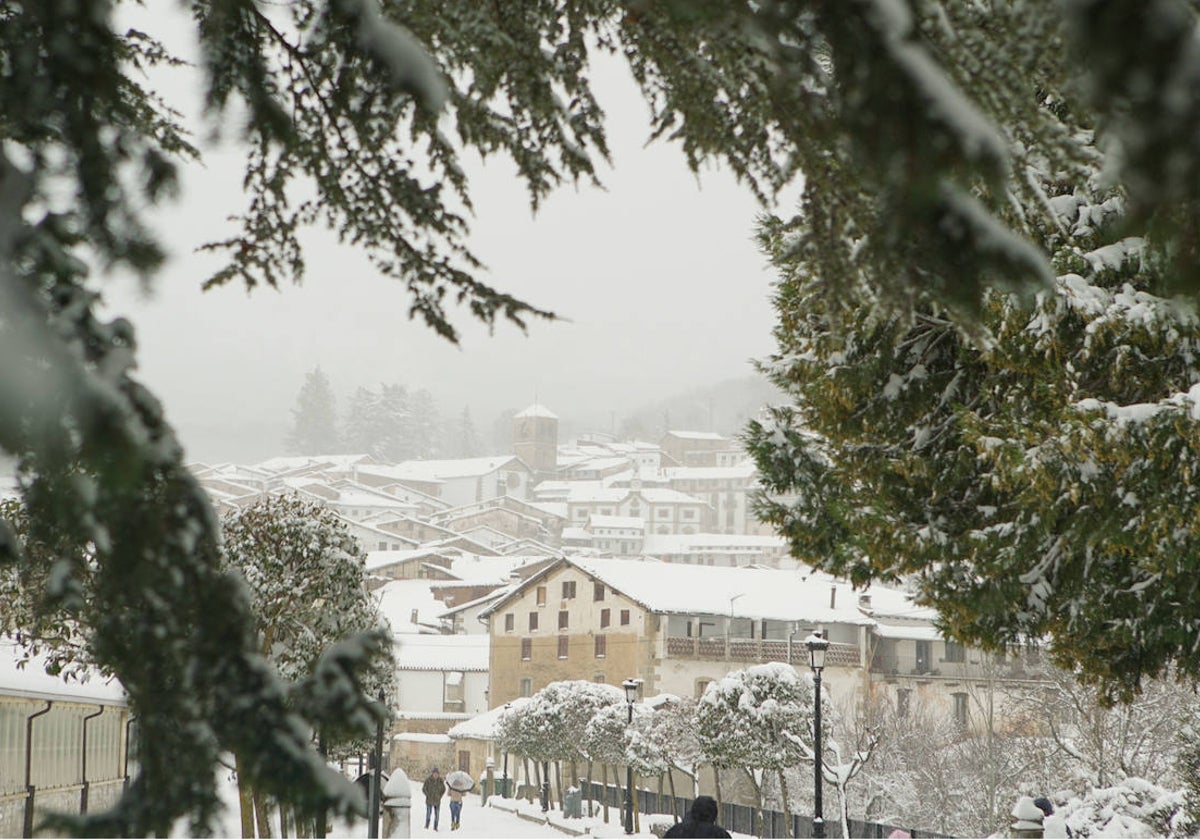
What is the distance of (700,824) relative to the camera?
27.2 feet

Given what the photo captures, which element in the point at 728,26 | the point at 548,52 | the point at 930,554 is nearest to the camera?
the point at 728,26

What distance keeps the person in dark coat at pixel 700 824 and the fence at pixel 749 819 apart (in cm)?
1138

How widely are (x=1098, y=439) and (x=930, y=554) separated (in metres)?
1.95

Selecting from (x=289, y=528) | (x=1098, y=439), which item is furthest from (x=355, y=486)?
(x=1098, y=439)

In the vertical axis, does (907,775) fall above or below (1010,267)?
below

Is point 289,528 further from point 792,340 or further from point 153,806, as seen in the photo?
point 153,806

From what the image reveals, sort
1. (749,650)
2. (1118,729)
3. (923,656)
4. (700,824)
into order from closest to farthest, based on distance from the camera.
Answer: (700,824) → (1118,729) → (749,650) → (923,656)

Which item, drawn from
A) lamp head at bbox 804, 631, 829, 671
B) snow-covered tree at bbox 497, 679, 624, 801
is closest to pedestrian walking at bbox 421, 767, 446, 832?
snow-covered tree at bbox 497, 679, 624, 801

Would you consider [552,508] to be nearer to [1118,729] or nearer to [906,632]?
[906,632]

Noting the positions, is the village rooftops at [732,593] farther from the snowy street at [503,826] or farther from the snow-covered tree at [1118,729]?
the snow-covered tree at [1118,729]

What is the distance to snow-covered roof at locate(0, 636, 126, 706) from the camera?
A: 12938 millimetres

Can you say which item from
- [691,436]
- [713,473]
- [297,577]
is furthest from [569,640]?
[691,436]

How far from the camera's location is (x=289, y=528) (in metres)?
14.1

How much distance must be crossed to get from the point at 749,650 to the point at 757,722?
19.6 meters
